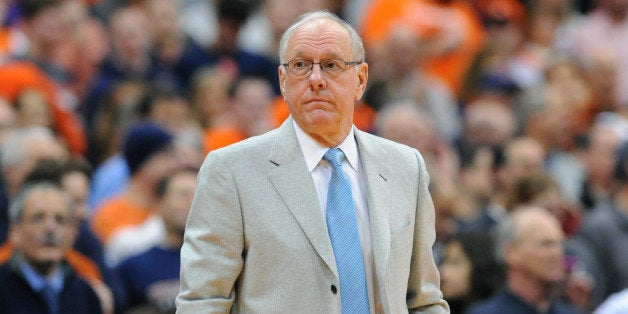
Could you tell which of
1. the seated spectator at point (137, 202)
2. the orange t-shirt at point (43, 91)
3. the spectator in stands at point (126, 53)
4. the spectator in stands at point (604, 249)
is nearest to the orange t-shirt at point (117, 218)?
the seated spectator at point (137, 202)

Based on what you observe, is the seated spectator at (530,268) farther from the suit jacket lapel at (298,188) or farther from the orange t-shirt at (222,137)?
the suit jacket lapel at (298,188)

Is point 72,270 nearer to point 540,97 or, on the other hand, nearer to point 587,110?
point 540,97

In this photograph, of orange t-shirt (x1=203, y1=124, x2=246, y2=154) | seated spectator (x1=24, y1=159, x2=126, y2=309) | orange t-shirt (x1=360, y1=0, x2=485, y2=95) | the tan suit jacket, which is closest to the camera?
the tan suit jacket

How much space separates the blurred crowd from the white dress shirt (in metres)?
2.70

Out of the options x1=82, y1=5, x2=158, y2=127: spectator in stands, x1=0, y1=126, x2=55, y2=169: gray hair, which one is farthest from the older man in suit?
x1=82, y1=5, x2=158, y2=127: spectator in stands

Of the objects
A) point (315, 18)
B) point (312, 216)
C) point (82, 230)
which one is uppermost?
point (315, 18)

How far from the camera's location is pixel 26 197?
6.47 meters

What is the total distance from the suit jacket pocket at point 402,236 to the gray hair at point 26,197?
2.90 m

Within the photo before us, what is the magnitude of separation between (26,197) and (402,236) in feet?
9.89

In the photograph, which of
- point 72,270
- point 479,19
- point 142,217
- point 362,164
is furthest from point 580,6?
point 362,164

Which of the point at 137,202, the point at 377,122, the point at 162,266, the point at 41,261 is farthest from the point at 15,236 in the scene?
the point at 377,122

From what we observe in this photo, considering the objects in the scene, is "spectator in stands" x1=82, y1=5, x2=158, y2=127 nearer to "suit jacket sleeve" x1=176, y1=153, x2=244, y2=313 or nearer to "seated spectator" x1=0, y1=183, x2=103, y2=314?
"seated spectator" x1=0, y1=183, x2=103, y2=314

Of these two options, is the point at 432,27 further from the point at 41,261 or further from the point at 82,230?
the point at 41,261

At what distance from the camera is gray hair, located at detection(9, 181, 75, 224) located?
6.44 meters
